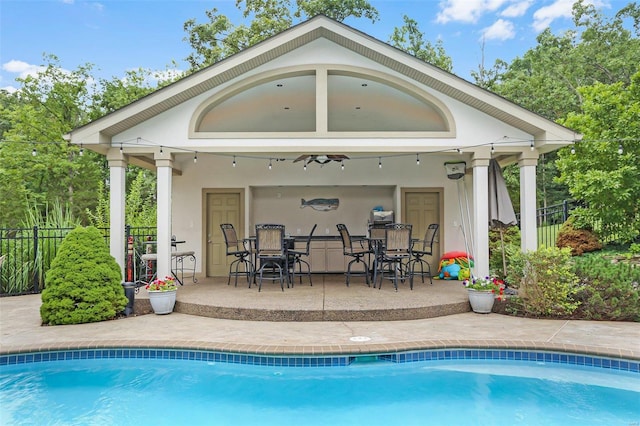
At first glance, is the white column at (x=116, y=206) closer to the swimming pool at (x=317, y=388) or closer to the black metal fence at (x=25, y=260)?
the black metal fence at (x=25, y=260)

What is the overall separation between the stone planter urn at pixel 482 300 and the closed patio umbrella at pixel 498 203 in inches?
54.2

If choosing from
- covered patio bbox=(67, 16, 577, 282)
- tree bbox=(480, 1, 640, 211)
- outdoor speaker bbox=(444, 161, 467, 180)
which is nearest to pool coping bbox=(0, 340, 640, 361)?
covered patio bbox=(67, 16, 577, 282)

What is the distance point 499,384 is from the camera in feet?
14.2

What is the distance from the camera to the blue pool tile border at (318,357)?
4496mm

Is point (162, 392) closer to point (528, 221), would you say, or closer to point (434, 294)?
point (434, 294)

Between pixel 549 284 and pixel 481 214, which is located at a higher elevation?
pixel 481 214

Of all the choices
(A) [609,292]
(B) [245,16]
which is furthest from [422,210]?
(B) [245,16]

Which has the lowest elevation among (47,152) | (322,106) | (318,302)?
(318,302)

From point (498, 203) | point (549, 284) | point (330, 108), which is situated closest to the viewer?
point (549, 284)

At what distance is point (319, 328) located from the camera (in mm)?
5660

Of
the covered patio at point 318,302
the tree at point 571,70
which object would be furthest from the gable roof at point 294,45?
the tree at point 571,70

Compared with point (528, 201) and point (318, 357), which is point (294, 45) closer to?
point (528, 201)

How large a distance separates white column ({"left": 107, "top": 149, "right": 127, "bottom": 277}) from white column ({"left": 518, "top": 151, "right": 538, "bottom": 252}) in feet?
22.1

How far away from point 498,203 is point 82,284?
6674mm
